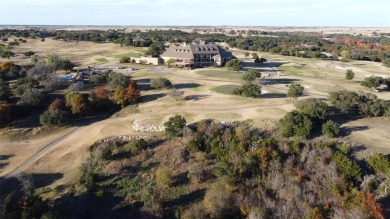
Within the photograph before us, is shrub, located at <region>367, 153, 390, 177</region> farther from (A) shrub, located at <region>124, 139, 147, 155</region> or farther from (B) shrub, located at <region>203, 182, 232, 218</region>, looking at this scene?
(A) shrub, located at <region>124, 139, 147, 155</region>

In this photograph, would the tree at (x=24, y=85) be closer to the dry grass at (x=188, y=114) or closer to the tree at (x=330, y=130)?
the dry grass at (x=188, y=114)

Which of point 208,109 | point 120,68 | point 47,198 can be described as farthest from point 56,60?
point 47,198

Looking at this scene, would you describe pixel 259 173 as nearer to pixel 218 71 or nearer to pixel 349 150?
pixel 349 150

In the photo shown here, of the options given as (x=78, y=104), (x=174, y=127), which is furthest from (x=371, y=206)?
(x=78, y=104)

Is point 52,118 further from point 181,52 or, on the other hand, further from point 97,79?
point 181,52

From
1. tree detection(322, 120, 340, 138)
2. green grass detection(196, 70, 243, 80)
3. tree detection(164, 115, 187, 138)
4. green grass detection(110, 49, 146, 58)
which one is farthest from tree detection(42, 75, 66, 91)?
tree detection(322, 120, 340, 138)

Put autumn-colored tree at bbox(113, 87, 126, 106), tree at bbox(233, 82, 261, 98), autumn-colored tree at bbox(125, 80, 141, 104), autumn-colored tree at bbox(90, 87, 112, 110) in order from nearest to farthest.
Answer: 1. autumn-colored tree at bbox(90, 87, 112, 110)
2. autumn-colored tree at bbox(113, 87, 126, 106)
3. autumn-colored tree at bbox(125, 80, 141, 104)
4. tree at bbox(233, 82, 261, 98)

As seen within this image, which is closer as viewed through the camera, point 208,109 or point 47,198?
point 47,198
